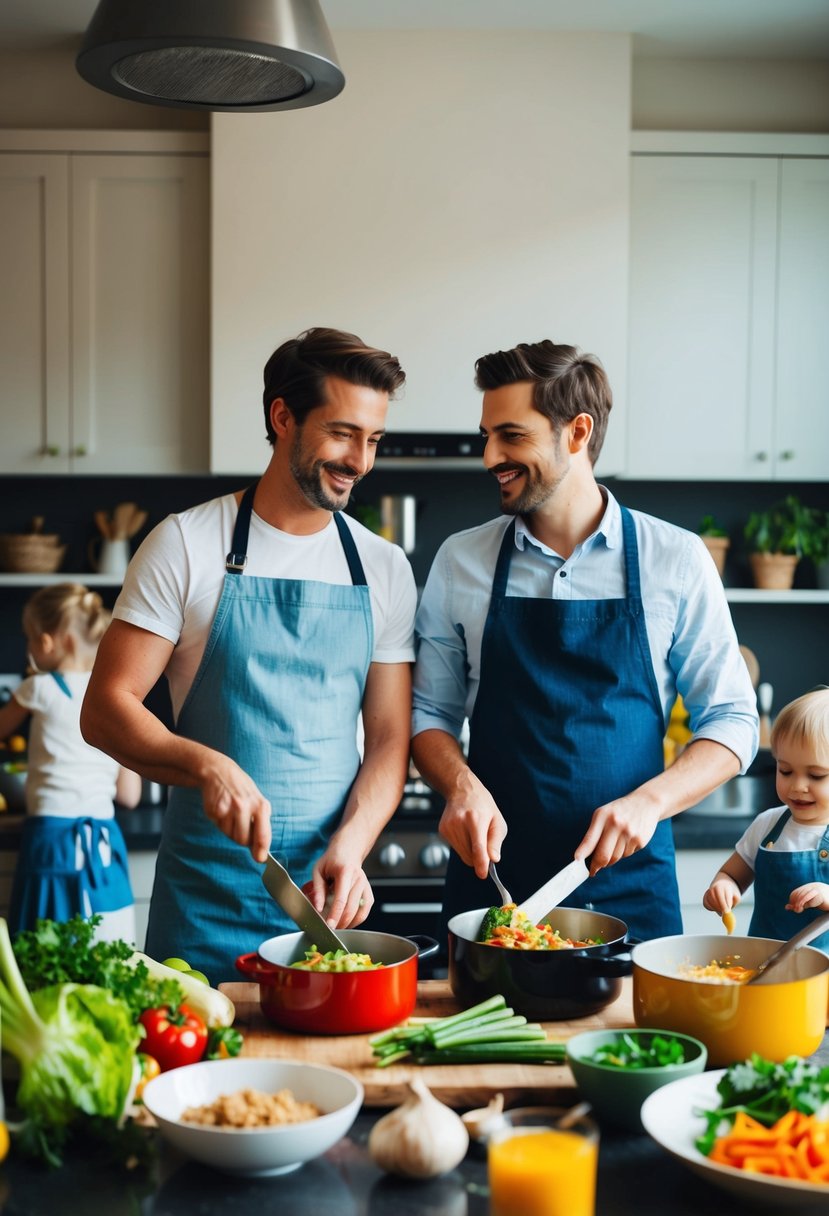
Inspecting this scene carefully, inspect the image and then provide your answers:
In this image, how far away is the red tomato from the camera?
1.34m

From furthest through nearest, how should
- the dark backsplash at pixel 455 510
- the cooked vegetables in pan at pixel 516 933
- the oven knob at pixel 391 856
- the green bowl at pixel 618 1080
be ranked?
the dark backsplash at pixel 455 510 → the oven knob at pixel 391 856 → the cooked vegetables in pan at pixel 516 933 → the green bowl at pixel 618 1080

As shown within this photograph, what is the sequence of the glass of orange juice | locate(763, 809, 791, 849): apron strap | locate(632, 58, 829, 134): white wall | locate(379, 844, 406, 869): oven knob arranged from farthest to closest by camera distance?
locate(632, 58, 829, 134): white wall < locate(379, 844, 406, 869): oven knob < locate(763, 809, 791, 849): apron strap < the glass of orange juice

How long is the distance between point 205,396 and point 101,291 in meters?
0.42

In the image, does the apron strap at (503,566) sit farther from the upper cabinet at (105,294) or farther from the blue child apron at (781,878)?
the upper cabinet at (105,294)

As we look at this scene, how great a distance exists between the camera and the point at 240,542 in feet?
6.67

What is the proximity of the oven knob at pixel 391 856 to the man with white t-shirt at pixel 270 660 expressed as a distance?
1.11m

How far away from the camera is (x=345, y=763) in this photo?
2.05 metres

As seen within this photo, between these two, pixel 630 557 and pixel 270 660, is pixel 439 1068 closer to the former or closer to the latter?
pixel 270 660

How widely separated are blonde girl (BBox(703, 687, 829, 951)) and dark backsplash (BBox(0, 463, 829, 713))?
69.7 inches

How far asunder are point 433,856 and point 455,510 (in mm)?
1222

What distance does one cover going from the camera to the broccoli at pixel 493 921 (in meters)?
1.58

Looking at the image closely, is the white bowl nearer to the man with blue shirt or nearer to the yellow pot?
the yellow pot

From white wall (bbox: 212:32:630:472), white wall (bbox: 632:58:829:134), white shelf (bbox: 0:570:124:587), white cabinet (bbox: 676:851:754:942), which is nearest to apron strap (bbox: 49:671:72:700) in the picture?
white shelf (bbox: 0:570:124:587)

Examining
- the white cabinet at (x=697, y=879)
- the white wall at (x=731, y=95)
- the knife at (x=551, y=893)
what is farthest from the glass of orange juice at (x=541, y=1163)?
the white wall at (x=731, y=95)
